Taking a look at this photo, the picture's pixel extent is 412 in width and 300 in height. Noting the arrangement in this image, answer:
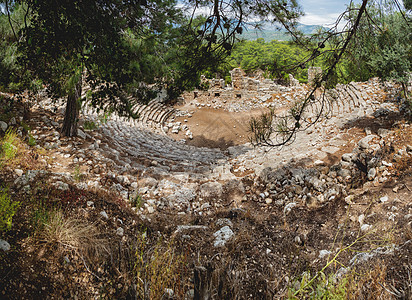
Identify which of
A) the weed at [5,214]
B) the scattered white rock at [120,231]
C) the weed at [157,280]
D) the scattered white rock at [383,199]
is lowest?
the scattered white rock at [383,199]

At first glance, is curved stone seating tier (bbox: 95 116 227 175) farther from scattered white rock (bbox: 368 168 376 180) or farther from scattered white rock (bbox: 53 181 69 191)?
scattered white rock (bbox: 368 168 376 180)

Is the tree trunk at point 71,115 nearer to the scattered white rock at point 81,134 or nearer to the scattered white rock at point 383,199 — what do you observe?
the scattered white rock at point 81,134

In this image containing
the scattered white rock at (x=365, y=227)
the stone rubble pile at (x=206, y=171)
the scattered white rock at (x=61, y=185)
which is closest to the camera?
the scattered white rock at (x=365, y=227)

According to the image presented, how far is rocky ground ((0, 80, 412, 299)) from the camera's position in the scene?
7.76 feet

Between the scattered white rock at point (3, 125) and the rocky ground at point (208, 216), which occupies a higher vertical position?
the scattered white rock at point (3, 125)

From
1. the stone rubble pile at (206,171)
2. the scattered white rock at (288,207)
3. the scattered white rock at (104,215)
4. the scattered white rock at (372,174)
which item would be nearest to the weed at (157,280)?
the scattered white rock at (104,215)

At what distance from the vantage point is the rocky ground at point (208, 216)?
2365 millimetres

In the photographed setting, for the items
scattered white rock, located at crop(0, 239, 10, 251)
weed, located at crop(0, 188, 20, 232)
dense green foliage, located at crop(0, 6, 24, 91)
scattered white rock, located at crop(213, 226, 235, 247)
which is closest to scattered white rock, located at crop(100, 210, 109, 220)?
weed, located at crop(0, 188, 20, 232)

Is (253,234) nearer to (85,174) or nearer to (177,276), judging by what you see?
(177,276)

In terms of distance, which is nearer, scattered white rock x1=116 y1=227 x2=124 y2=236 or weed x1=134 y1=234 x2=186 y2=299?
weed x1=134 y1=234 x2=186 y2=299

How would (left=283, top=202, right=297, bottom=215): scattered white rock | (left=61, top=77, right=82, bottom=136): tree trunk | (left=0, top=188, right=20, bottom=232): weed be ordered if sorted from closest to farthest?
(left=0, top=188, right=20, bottom=232): weed, (left=283, top=202, right=297, bottom=215): scattered white rock, (left=61, top=77, right=82, bottom=136): tree trunk

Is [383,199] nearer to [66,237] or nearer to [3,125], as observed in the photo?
[66,237]

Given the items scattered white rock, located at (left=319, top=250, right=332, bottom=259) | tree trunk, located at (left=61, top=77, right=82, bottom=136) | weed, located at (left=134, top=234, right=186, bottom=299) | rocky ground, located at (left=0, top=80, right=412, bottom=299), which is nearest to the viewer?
weed, located at (left=134, top=234, right=186, bottom=299)

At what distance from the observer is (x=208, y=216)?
5445 mm
